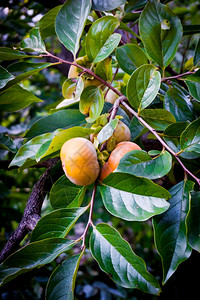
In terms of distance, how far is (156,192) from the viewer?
463 millimetres

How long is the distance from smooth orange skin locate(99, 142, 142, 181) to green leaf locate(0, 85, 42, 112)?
0.27m

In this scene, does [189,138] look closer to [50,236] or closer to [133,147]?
[133,147]

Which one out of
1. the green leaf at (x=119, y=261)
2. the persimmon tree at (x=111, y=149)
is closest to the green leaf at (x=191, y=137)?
the persimmon tree at (x=111, y=149)

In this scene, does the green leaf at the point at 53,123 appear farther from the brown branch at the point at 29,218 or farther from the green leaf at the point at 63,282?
the green leaf at the point at 63,282

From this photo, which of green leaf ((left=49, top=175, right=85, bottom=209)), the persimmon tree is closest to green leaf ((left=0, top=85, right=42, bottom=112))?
the persimmon tree

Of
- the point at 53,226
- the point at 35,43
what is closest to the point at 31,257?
the point at 53,226

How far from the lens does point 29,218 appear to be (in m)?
0.70

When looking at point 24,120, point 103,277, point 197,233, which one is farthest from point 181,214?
point 24,120

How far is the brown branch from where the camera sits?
68cm

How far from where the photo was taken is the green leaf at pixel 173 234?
18.3 inches

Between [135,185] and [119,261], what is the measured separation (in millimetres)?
137

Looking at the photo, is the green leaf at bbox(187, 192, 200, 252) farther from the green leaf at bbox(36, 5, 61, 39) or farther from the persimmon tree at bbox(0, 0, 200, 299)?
the green leaf at bbox(36, 5, 61, 39)

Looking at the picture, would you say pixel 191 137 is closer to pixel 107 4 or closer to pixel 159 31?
pixel 159 31

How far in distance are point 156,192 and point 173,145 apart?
15 centimetres
